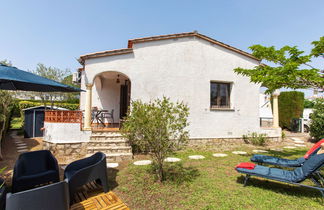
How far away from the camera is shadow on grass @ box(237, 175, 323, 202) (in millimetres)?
4137

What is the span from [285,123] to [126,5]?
759 inches

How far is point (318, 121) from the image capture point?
11023mm

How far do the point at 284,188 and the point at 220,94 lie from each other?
21.7 feet

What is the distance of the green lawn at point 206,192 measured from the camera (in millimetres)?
3602

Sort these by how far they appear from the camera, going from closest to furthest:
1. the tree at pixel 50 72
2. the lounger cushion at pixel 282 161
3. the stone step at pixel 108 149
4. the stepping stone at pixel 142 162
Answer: the lounger cushion at pixel 282 161 < the stepping stone at pixel 142 162 < the stone step at pixel 108 149 < the tree at pixel 50 72

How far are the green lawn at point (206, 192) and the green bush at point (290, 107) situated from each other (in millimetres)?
15728

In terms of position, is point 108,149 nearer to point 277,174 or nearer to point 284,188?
point 277,174

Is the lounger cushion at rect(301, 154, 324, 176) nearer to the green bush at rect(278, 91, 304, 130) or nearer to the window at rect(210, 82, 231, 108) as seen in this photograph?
the window at rect(210, 82, 231, 108)

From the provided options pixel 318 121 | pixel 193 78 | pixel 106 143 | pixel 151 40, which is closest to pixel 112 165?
pixel 106 143

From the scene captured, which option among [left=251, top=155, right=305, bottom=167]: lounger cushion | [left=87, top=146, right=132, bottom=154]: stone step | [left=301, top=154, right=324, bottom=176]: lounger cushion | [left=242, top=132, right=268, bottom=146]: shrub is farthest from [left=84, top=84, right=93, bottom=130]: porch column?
[left=242, top=132, right=268, bottom=146]: shrub

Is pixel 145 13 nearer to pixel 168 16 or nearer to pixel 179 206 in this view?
pixel 168 16

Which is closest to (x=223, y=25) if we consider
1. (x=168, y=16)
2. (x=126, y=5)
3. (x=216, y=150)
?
(x=168, y=16)

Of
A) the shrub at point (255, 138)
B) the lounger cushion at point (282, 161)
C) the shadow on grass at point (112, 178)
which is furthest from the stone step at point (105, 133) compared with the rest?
the shrub at point (255, 138)

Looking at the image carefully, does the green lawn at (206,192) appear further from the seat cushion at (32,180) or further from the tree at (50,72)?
the tree at (50,72)
